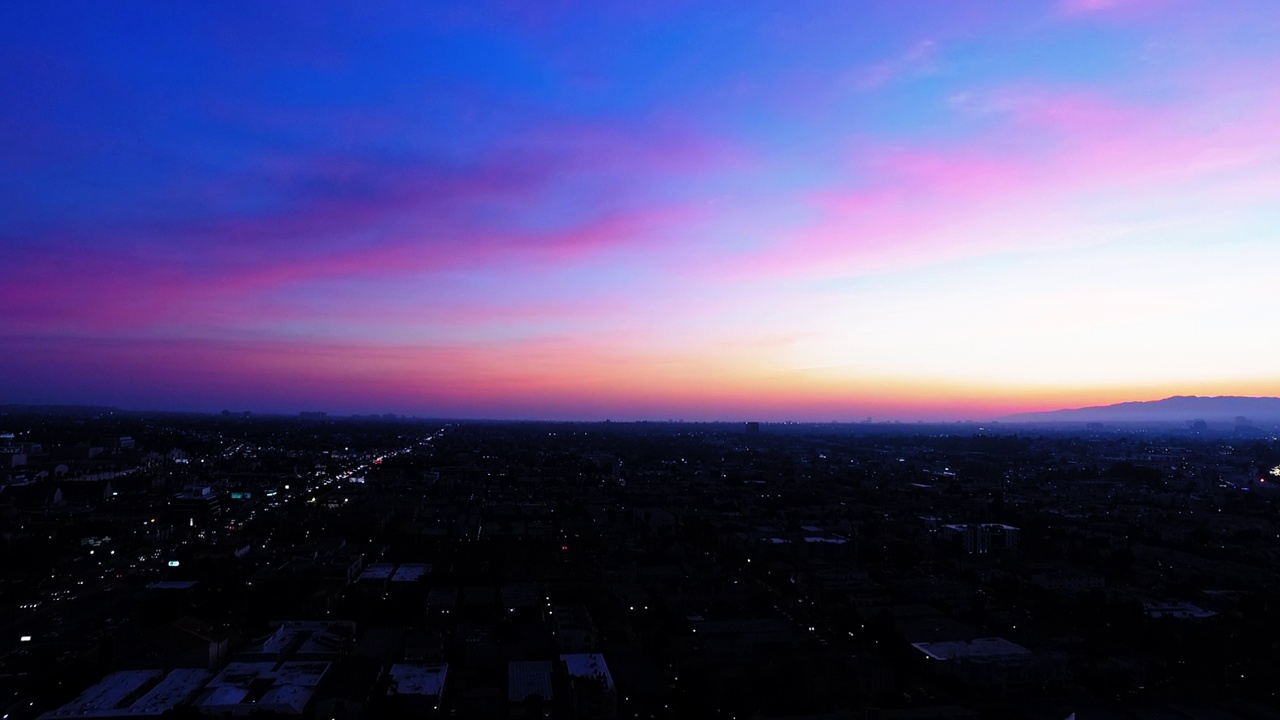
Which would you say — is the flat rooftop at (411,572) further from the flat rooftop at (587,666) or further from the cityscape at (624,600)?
the flat rooftop at (587,666)

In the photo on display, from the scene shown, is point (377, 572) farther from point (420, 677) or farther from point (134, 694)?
point (134, 694)

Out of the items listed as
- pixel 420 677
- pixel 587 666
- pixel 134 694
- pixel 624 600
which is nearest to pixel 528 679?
pixel 587 666

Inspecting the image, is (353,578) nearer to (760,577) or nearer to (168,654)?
(168,654)

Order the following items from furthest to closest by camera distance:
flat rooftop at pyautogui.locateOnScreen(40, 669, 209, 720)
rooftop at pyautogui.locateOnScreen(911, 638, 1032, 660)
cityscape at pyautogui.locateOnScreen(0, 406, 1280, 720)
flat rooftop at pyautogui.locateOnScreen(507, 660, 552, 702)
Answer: rooftop at pyautogui.locateOnScreen(911, 638, 1032, 660) < cityscape at pyautogui.locateOnScreen(0, 406, 1280, 720) < flat rooftop at pyautogui.locateOnScreen(507, 660, 552, 702) < flat rooftop at pyautogui.locateOnScreen(40, 669, 209, 720)

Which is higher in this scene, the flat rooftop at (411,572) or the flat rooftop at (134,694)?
the flat rooftop at (134,694)

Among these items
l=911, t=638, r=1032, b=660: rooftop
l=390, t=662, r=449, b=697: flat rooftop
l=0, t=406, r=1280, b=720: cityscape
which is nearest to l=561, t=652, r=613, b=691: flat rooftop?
l=0, t=406, r=1280, b=720: cityscape

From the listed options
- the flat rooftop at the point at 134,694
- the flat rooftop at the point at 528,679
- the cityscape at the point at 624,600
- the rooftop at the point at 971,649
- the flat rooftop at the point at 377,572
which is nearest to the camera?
the flat rooftop at the point at 134,694

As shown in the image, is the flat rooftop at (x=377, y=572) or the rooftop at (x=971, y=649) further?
the flat rooftop at (x=377, y=572)

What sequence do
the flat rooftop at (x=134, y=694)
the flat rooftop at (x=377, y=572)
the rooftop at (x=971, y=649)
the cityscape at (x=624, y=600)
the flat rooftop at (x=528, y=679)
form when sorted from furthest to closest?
the flat rooftop at (x=377, y=572)
the rooftop at (x=971, y=649)
the cityscape at (x=624, y=600)
the flat rooftop at (x=528, y=679)
the flat rooftop at (x=134, y=694)

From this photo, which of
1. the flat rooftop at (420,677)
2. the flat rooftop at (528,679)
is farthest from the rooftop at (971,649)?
the flat rooftop at (420,677)

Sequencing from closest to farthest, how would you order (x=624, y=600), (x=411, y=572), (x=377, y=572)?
(x=624, y=600), (x=377, y=572), (x=411, y=572)

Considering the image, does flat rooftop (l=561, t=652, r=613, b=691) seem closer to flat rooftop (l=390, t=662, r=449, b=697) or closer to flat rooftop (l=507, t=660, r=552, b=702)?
flat rooftop (l=507, t=660, r=552, b=702)

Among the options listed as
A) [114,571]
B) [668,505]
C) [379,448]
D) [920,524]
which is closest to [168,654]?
[114,571]
